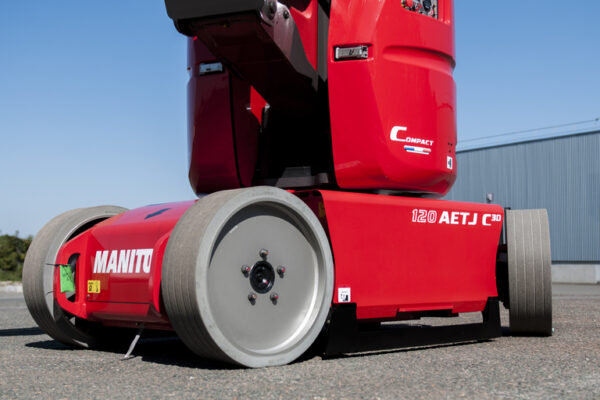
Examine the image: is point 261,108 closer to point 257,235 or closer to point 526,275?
point 257,235

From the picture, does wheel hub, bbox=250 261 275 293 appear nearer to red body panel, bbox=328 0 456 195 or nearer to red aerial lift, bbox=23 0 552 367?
red aerial lift, bbox=23 0 552 367

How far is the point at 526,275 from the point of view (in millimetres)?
5520

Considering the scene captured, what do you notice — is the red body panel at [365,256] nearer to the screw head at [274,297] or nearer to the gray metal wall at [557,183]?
the screw head at [274,297]

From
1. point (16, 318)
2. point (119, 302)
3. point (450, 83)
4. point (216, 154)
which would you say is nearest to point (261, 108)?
point (216, 154)

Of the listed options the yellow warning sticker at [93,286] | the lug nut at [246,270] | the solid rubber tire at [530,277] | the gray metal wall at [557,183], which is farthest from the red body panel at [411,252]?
the gray metal wall at [557,183]

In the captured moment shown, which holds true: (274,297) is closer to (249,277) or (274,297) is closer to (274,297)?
(274,297)

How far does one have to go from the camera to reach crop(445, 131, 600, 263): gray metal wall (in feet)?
87.3

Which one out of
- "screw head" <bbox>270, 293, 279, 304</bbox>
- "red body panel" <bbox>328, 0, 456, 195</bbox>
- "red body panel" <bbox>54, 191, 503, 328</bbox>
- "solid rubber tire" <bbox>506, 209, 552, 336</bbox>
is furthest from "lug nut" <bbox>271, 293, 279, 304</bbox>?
"solid rubber tire" <bbox>506, 209, 552, 336</bbox>

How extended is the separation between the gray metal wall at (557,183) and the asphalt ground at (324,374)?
23.2m

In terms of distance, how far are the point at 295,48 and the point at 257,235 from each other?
1269 mm

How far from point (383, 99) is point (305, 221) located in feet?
3.66

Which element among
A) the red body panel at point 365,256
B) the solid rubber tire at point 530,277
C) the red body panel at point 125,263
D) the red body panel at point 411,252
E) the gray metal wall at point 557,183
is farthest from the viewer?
the gray metal wall at point 557,183

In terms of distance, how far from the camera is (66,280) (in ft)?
15.9

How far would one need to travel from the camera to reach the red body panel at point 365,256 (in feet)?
14.5
